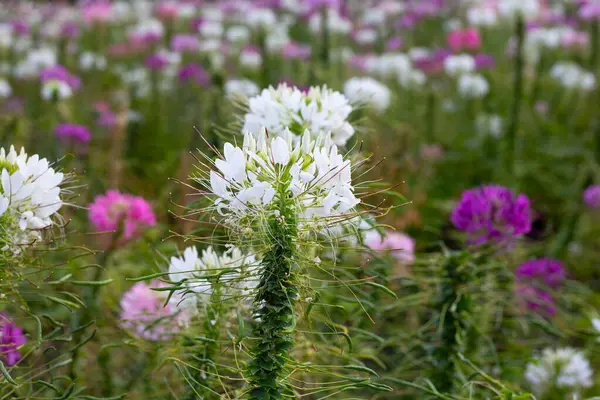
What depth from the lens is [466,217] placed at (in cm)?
158

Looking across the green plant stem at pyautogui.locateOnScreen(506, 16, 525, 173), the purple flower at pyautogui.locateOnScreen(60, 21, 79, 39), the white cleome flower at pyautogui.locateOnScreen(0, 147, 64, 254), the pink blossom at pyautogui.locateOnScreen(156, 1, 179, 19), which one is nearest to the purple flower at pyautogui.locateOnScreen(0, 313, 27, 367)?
the white cleome flower at pyautogui.locateOnScreen(0, 147, 64, 254)

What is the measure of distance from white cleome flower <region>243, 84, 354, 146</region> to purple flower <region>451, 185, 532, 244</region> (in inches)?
19.6

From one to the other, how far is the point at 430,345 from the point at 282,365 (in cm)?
50


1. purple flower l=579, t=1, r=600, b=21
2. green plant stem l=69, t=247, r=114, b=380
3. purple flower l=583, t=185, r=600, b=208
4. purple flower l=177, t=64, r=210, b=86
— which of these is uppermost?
purple flower l=579, t=1, r=600, b=21

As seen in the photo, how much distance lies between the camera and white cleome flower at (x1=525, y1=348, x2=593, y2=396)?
1834 millimetres

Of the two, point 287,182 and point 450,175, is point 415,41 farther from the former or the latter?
point 287,182

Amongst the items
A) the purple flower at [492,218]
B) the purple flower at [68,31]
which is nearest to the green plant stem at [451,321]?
the purple flower at [492,218]

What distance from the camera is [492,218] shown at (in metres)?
1.57

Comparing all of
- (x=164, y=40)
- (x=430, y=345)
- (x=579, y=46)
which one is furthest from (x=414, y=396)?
(x=164, y=40)

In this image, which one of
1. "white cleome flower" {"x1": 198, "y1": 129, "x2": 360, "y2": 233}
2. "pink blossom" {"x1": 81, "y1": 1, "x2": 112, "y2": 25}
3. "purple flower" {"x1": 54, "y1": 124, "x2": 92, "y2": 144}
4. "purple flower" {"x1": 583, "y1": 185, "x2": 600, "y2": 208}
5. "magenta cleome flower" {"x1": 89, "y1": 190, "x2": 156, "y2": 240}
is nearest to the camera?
"white cleome flower" {"x1": 198, "y1": 129, "x2": 360, "y2": 233}

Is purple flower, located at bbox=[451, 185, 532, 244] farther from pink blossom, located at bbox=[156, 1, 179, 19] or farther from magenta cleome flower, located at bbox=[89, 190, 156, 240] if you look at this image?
pink blossom, located at bbox=[156, 1, 179, 19]

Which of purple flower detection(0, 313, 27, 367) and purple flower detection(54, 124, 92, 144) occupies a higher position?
purple flower detection(54, 124, 92, 144)

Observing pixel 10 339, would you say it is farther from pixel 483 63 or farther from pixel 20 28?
pixel 20 28

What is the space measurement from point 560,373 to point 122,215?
1.25m
